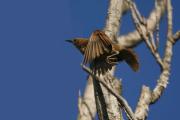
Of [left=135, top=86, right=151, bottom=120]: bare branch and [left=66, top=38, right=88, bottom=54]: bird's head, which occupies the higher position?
[left=66, top=38, right=88, bottom=54]: bird's head

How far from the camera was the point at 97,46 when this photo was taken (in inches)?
122

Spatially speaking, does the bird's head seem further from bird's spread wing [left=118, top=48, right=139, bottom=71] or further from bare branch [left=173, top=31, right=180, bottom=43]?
bare branch [left=173, top=31, right=180, bottom=43]

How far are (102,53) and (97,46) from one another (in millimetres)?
52

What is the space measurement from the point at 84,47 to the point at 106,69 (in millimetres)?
190

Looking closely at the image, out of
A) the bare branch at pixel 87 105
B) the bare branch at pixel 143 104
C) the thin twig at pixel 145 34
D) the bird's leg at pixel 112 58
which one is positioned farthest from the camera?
the bare branch at pixel 87 105

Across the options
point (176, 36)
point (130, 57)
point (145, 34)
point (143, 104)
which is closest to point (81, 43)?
point (130, 57)

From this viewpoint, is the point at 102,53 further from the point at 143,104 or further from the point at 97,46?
the point at 143,104

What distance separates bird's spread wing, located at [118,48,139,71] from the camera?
3.26 m

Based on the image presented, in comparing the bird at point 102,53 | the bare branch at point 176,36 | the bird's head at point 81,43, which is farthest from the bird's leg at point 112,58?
the bare branch at point 176,36

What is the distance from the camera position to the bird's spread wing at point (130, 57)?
10.7ft

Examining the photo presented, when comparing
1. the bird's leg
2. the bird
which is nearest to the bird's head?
the bird

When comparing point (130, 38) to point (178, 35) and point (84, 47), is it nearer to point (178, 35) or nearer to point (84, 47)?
point (178, 35)

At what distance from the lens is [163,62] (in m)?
3.56

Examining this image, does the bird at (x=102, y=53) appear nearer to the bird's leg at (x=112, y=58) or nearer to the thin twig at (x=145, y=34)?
the bird's leg at (x=112, y=58)
